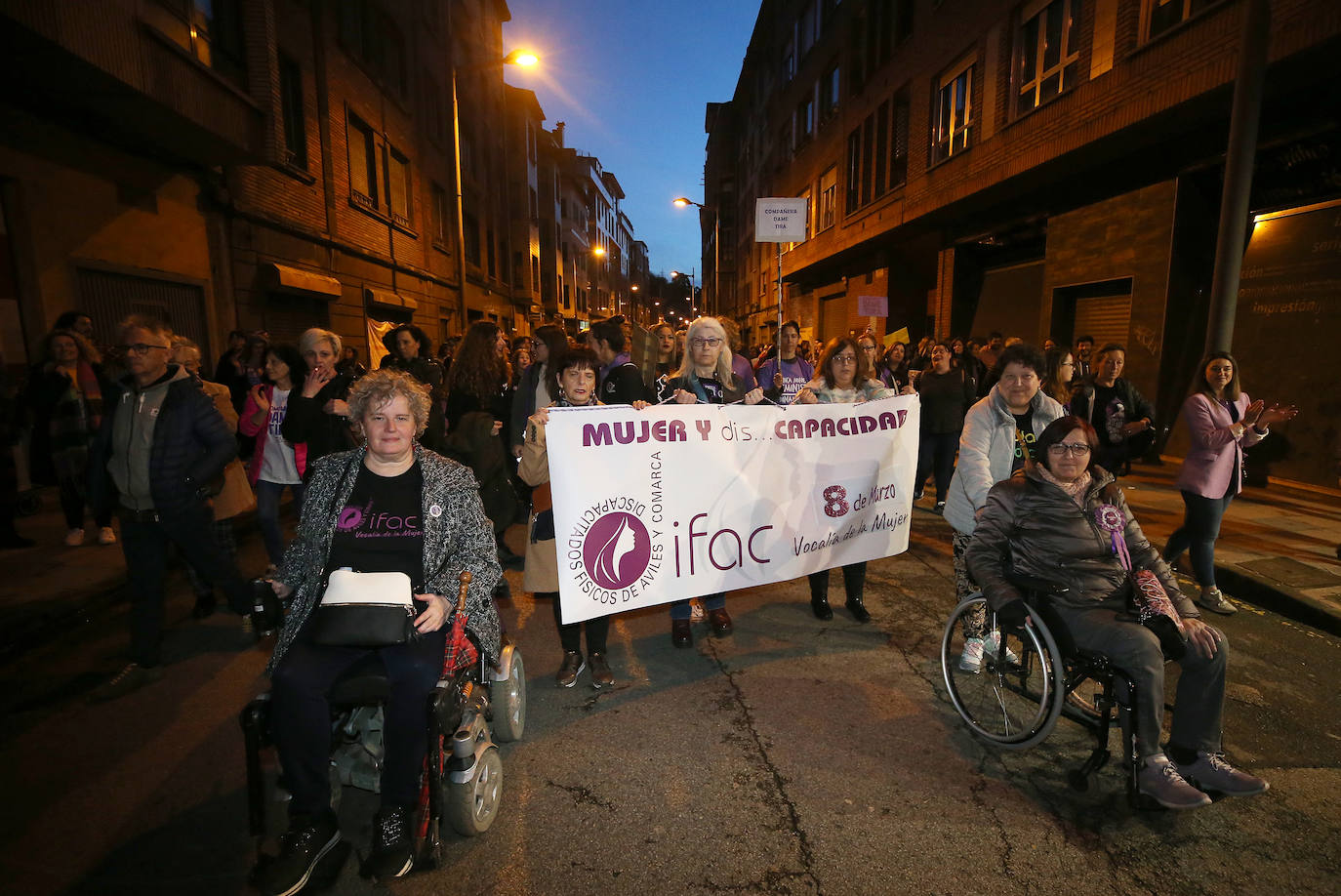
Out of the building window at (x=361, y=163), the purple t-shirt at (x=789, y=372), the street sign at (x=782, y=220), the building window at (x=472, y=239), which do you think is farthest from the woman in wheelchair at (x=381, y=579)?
the building window at (x=472, y=239)

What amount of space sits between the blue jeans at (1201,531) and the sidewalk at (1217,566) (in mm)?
579

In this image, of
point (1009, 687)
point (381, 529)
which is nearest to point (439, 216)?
point (381, 529)

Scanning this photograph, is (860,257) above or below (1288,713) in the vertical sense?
above

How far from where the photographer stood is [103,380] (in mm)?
6578

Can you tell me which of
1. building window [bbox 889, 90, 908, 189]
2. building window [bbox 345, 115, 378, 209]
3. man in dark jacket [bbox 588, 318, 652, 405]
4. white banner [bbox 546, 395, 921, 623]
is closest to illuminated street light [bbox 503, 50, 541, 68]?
building window [bbox 345, 115, 378, 209]

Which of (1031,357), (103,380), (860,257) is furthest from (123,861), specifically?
(860,257)

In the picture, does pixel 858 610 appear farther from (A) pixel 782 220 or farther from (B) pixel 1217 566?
(A) pixel 782 220

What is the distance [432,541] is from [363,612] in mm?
490

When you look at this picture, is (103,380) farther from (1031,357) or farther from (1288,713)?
(1288,713)

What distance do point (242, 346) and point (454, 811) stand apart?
7.70 metres

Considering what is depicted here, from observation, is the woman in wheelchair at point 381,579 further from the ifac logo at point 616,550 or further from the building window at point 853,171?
the building window at point 853,171

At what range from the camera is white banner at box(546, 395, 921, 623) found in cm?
336

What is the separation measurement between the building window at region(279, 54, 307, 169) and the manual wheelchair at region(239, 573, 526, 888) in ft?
41.6

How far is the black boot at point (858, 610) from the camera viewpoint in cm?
458
